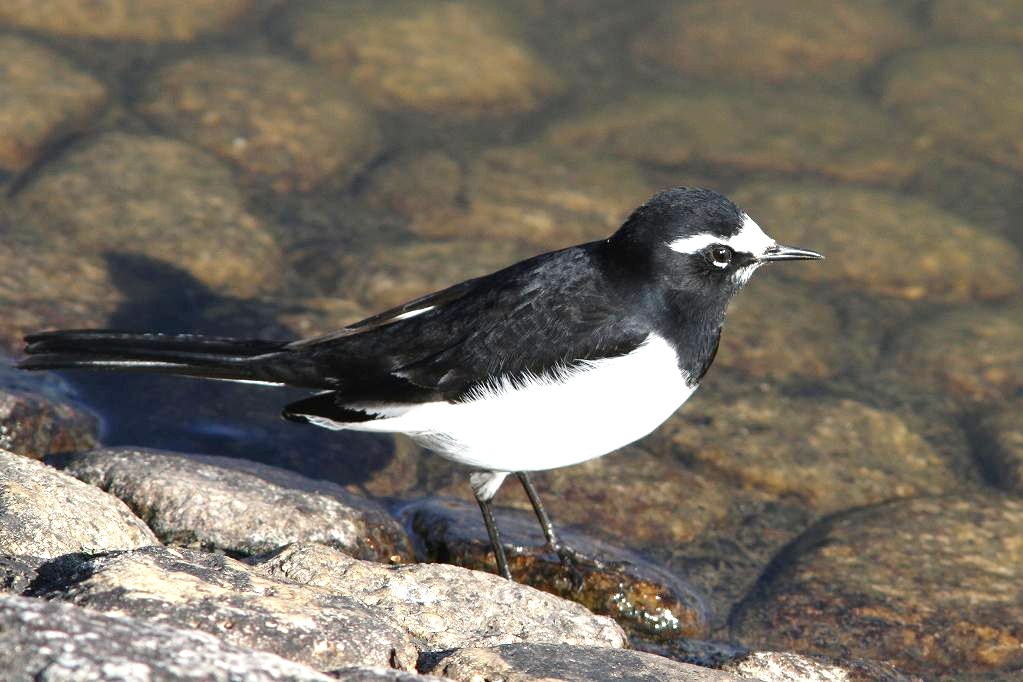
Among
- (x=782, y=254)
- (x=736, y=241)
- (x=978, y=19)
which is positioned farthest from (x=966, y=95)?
(x=736, y=241)

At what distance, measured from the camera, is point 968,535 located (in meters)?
5.67

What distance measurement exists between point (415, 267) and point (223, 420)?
1.97 metres

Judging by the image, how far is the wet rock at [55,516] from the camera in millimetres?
3619

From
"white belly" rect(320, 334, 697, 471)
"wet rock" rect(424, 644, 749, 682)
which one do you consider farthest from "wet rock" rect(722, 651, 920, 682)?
"white belly" rect(320, 334, 697, 471)

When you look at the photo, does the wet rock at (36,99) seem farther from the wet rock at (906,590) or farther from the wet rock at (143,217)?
the wet rock at (906,590)

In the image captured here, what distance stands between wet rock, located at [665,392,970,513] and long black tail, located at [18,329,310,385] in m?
2.55

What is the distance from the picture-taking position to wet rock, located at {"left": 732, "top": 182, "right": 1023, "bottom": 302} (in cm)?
834

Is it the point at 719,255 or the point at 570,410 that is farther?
the point at 719,255

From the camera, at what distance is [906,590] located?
5305 millimetres

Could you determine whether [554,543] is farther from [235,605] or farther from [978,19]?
[978,19]

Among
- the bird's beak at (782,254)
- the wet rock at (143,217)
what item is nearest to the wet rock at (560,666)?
the bird's beak at (782,254)

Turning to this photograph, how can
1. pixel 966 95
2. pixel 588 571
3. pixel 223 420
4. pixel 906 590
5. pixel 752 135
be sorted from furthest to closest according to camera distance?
pixel 966 95, pixel 752 135, pixel 223 420, pixel 906 590, pixel 588 571

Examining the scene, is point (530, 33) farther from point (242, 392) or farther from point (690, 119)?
point (242, 392)

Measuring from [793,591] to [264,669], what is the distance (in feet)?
11.2
